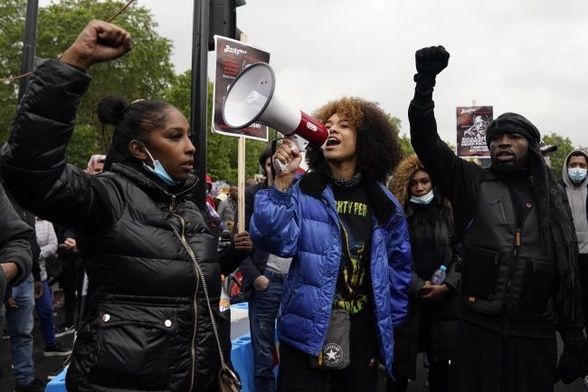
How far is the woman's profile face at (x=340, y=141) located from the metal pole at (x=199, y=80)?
1.05m

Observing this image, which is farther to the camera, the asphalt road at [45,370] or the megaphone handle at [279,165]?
the asphalt road at [45,370]

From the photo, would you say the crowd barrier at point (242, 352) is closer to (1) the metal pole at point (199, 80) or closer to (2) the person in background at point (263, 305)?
(2) the person in background at point (263, 305)

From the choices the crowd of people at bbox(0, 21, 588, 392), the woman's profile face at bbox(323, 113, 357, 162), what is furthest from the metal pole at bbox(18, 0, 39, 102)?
the woman's profile face at bbox(323, 113, 357, 162)

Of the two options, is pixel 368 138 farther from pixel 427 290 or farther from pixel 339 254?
pixel 427 290

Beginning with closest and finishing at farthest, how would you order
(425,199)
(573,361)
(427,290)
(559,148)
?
(573,361) < (427,290) < (425,199) < (559,148)

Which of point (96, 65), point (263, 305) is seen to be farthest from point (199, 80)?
point (96, 65)

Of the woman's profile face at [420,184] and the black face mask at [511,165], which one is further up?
the black face mask at [511,165]

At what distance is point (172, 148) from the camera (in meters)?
1.93

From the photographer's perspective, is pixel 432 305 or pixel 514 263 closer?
pixel 514 263

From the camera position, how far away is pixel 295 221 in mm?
2529

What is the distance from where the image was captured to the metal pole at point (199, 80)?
3490mm

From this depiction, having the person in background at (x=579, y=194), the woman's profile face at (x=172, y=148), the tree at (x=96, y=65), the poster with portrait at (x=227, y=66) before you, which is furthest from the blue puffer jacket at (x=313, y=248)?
the tree at (x=96, y=65)

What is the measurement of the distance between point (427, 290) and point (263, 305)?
1228 millimetres

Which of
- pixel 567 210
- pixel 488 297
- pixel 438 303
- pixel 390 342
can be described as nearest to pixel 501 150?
pixel 567 210
